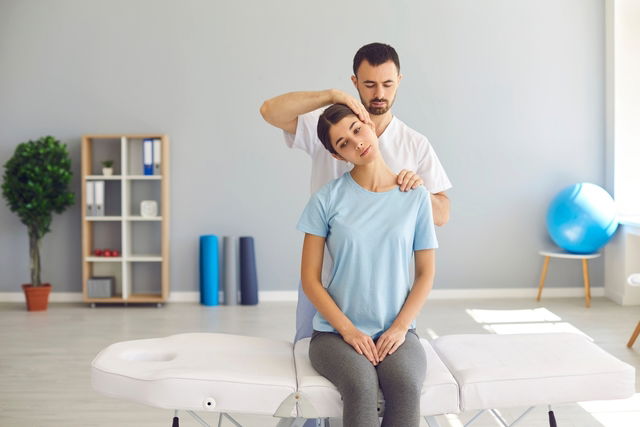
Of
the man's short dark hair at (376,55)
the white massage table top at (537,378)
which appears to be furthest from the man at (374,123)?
the white massage table top at (537,378)

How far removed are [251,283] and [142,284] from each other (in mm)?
838

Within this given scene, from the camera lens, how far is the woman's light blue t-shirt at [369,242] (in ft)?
6.26

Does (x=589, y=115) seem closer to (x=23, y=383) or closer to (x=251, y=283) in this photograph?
(x=251, y=283)

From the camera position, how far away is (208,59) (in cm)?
537

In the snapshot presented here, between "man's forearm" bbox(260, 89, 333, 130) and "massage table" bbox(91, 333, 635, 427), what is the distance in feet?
2.22

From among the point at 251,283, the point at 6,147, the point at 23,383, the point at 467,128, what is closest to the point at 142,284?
the point at 251,283

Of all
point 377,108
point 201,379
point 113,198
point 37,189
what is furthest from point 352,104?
point 113,198

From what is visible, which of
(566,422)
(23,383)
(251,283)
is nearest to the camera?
(566,422)

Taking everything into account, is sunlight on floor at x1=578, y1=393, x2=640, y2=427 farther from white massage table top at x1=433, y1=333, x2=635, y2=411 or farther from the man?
the man

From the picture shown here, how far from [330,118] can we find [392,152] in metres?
0.36

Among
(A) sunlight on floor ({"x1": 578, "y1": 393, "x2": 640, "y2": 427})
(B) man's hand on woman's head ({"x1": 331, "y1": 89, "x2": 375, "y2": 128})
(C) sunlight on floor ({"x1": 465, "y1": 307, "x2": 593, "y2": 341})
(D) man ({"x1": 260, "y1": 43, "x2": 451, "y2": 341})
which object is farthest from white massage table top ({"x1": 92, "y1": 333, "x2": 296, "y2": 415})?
(C) sunlight on floor ({"x1": 465, "y1": 307, "x2": 593, "y2": 341})

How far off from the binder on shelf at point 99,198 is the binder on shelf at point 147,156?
0.32 m

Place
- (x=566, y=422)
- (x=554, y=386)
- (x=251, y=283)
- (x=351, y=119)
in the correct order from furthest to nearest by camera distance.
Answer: (x=251, y=283) < (x=566, y=422) < (x=351, y=119) < (x=554, y=386)

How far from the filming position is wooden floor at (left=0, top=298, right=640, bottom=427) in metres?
2.91
